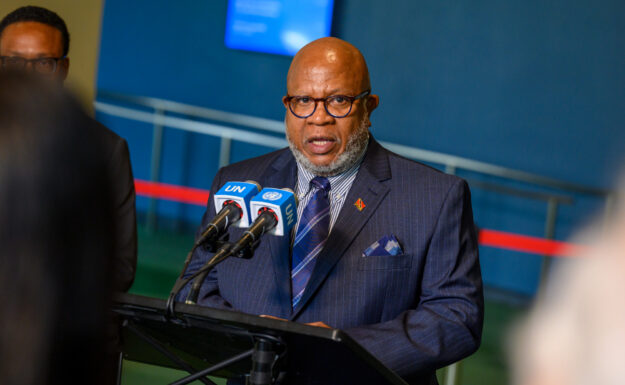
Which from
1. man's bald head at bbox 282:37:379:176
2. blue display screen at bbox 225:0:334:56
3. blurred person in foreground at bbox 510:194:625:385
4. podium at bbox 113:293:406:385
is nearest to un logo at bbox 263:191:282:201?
podium at bbox 113:293:406:385

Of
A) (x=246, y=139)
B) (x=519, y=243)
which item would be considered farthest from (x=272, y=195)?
(x=246, y=139)

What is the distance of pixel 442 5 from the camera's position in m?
7.69

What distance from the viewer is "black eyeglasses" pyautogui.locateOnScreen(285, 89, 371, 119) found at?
98.2 inches

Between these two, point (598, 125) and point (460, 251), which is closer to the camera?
point (460, 251)

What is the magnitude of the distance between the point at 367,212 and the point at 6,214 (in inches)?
72.0

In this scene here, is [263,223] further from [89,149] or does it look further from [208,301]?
[89,149]

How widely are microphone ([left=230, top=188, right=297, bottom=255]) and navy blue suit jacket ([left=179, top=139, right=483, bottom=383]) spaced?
20.9 inches

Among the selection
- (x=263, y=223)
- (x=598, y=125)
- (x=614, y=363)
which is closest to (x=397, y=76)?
(x=598, y=125)

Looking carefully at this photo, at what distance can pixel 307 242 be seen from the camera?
2.39 metres

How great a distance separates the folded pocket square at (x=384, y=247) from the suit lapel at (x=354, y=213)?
0.06 metres

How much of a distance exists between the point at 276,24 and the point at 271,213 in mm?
6778

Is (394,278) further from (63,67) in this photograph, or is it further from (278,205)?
(63,67)

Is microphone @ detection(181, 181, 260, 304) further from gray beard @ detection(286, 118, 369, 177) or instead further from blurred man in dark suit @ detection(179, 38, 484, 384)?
gray beard @ detection(286, 118, 369, 177)

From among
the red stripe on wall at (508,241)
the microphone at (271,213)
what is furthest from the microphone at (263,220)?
the red stripe on wall at (508,241)
